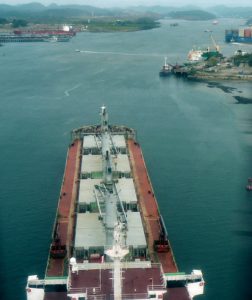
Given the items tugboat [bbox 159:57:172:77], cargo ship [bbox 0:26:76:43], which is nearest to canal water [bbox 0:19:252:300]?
tugboat [bbox 159:57:172:77]

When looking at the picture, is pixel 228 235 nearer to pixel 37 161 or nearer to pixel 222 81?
pixel 37 161

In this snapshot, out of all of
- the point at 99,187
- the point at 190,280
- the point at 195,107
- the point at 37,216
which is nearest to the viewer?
the point at 190,280

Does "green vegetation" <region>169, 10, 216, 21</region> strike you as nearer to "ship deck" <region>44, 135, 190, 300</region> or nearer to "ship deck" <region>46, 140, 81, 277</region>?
"ship deck" <region>46, 140, 81, 277</region>

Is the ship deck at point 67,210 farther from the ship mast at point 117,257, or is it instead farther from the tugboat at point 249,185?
the tugboat at point 249,185

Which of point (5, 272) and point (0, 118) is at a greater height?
point (0, 118)

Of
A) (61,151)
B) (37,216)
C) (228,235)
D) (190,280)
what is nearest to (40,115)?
(61,151)

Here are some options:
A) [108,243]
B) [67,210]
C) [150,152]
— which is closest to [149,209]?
[67,210]

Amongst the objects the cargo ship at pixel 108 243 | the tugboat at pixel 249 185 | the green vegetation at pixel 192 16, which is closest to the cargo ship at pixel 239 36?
the tugboat at pixel 249 185
